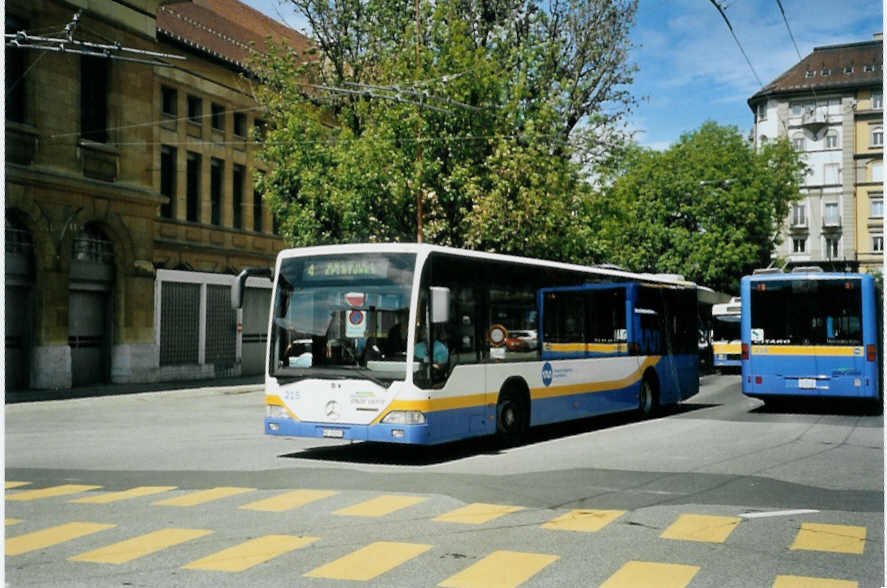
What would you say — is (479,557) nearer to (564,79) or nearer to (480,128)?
(480,128)

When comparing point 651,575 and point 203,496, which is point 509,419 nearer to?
point 203,496

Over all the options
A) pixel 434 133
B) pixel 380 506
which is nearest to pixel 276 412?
pixel 380 506

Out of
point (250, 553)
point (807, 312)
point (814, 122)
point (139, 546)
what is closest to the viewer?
point (250, 553)

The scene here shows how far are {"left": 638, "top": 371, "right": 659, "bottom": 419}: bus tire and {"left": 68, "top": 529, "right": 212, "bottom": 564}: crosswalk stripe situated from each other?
43.2ft

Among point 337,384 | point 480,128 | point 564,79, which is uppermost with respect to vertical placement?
point 564,79

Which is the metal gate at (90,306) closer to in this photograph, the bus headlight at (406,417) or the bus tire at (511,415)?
the bus tire at (511,415)

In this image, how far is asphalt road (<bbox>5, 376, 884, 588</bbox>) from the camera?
7.37m

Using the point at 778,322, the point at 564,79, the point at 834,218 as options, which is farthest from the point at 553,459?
the point at 834,218

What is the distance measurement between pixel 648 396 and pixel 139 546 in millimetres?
14231

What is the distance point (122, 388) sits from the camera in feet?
103

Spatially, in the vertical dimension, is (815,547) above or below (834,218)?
below

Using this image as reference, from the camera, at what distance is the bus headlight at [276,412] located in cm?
1400

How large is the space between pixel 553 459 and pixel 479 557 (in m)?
6.30

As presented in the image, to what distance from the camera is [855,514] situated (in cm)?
968
